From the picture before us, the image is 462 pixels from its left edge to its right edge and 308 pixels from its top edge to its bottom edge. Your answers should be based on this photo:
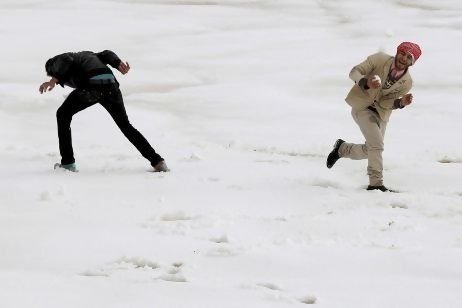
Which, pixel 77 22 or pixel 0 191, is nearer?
pixel 0 191

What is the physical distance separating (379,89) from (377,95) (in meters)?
0.11

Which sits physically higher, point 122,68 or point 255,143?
point 122,68

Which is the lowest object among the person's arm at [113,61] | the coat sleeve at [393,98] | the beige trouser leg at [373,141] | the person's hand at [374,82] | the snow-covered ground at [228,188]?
the snow-covered ground at [228,188]

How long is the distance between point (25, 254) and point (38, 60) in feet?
32.8

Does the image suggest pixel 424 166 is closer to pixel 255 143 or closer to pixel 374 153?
pixel 374 153

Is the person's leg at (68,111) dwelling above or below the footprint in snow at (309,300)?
above

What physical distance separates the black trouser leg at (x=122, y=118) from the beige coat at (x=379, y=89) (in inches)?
80.6

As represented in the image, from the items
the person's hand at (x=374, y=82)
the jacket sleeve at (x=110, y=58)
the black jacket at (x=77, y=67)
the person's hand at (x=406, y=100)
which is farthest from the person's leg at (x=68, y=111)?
the person's hand at (x=406, y=100)

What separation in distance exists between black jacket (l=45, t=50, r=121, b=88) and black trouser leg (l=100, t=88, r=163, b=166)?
238mm

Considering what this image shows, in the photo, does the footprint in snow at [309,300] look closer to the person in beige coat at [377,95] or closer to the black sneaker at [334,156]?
the person in beige coat at [377,95]

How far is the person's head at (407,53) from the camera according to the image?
6.05 meters

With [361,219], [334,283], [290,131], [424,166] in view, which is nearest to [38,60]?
[290,131]

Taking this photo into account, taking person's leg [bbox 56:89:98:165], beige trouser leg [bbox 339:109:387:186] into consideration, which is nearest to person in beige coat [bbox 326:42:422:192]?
beige trouser leg [bbox 339:109:387:186]

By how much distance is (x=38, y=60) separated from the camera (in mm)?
13828
